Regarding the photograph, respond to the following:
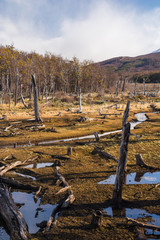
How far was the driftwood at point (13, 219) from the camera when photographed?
25.8 feet

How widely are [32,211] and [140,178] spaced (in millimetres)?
8546

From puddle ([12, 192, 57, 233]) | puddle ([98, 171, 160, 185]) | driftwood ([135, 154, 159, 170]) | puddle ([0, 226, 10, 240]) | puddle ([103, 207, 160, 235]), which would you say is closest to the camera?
puddle ([0, 226, 10, 240])

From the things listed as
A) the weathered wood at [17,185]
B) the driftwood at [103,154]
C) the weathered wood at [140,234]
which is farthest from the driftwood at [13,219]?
the driftwood at [103,154]

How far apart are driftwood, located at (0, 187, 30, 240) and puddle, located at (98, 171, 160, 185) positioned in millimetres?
6609

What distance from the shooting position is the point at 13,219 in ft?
27.8

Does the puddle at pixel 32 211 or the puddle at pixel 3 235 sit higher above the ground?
the puddle at pixel 3 235

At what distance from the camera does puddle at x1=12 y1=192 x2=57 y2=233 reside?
9422mm

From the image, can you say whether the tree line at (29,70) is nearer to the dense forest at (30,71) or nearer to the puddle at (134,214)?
the dense forest at (30,71)

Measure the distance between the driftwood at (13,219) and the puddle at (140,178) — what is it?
6609 mm


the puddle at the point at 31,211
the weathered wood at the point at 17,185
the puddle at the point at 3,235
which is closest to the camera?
the puddle at the point at 3,235

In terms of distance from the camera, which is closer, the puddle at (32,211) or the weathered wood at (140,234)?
the weathered wood at (140,234)

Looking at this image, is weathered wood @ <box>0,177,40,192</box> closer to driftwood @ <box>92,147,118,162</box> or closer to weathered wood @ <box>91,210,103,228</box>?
weathered wood @ <box>91,210,103,228</box>

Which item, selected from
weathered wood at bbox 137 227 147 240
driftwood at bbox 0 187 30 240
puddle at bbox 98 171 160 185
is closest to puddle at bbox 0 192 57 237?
driftwood at bbox 0 187 30 240

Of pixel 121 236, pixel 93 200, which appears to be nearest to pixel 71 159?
pixel 93 200
